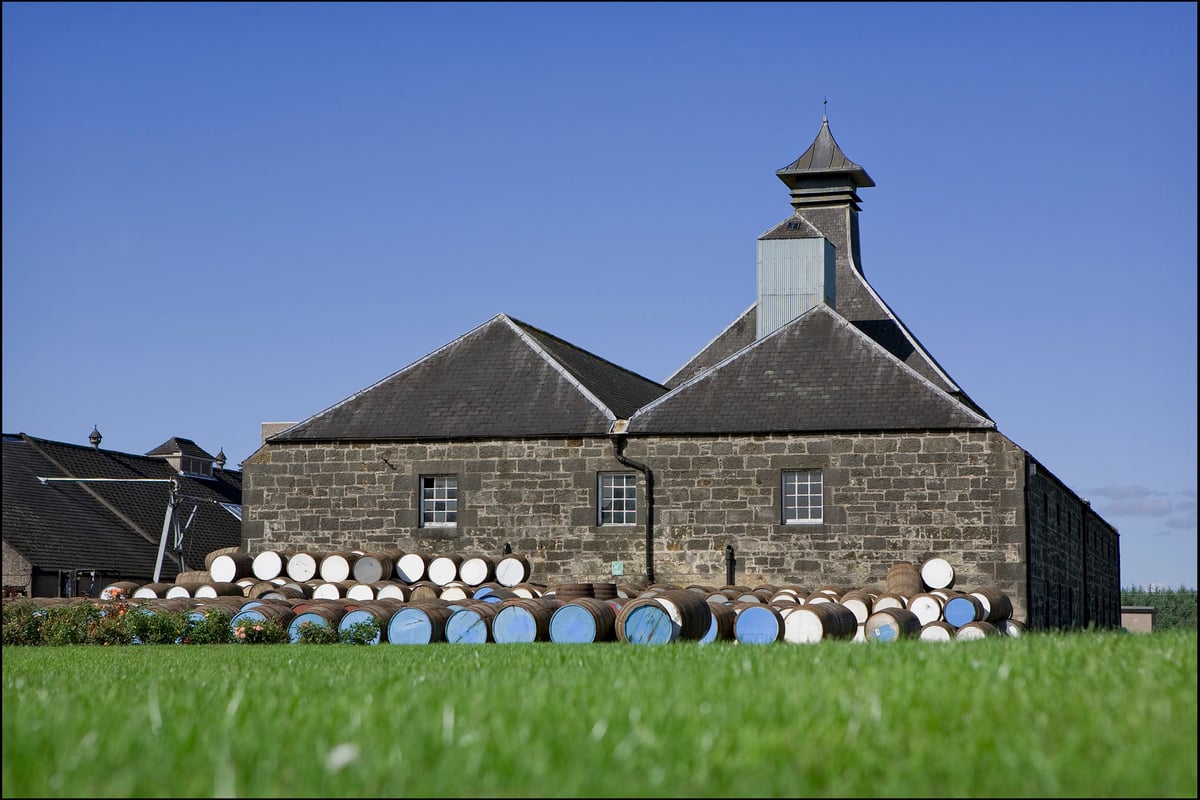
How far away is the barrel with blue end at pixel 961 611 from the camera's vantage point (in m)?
22.0

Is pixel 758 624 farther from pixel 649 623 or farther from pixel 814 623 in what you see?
pixel 649 623

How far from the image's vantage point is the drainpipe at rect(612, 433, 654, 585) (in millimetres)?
27328

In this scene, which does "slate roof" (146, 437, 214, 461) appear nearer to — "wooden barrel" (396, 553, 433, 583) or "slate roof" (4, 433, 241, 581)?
"slate roof" (4, 433, 241, 581)

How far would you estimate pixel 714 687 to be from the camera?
687cm

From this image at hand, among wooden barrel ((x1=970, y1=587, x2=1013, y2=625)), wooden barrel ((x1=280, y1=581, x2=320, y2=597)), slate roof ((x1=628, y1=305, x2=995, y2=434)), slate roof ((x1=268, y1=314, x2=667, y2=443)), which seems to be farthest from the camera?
slate roof ((x1=268, y1=314, x2=667, y2=443))

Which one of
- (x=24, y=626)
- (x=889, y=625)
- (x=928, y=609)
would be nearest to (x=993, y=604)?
(x=928, y=609)

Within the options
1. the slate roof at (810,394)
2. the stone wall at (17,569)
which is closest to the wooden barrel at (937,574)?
the slate roof at (810,394)

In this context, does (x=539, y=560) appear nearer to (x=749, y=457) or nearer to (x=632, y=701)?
(x=749, y=457)

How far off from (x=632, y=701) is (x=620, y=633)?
12.1 meters


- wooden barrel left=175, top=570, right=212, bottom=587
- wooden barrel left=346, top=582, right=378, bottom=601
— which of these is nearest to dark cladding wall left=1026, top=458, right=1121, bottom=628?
wooden barrel left=346, top=582, right=378, bottom=601

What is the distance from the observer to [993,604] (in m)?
23.2

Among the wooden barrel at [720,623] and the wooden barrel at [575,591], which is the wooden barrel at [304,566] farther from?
the wooden barrel at [720,623]

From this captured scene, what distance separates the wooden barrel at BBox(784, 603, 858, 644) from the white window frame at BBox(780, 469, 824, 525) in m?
7.62

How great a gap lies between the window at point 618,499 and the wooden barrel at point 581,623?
870 centimetres
